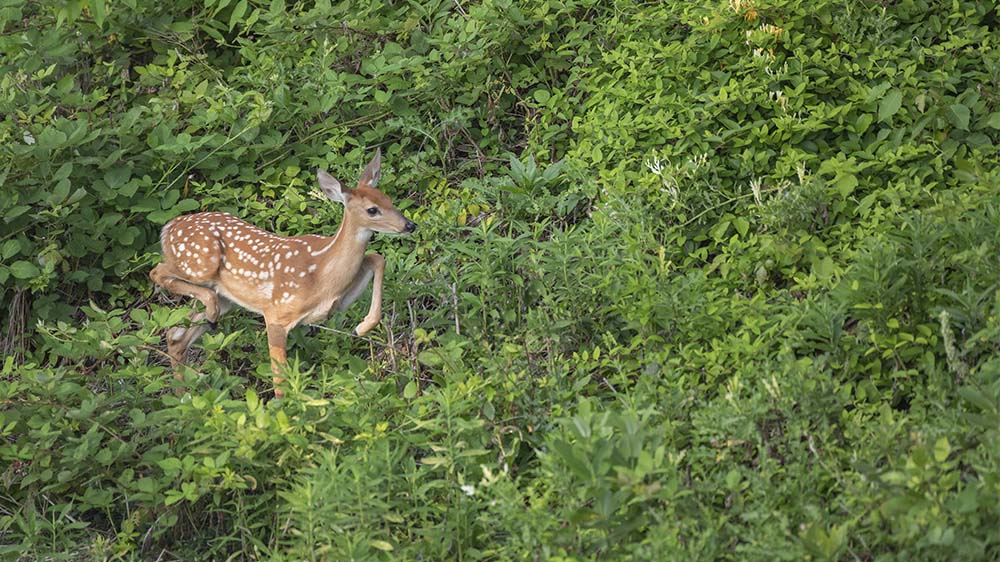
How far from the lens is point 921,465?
4754 mm

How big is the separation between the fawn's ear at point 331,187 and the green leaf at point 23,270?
1.94m

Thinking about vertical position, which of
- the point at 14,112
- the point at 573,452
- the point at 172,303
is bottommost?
the point at 172,303

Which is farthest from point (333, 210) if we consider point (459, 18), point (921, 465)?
point (921, 465)

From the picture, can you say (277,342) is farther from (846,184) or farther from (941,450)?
(941,450)

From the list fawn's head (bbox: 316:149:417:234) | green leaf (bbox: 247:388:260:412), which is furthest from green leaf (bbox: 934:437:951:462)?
green leaf (bbox: 247:388:260:412)

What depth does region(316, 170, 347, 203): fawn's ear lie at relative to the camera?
6.63 meters

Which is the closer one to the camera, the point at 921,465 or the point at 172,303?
the point at 921,465

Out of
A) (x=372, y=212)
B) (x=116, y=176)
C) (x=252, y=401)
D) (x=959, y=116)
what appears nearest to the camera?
(x=252, y=401)

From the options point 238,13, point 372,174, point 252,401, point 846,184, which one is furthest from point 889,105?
point 238,13

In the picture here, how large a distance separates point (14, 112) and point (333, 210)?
199 cm

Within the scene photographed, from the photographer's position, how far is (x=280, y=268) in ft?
22.0

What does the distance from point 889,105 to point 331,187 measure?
2864 millimetres

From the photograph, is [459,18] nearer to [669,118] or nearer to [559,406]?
[669,118]

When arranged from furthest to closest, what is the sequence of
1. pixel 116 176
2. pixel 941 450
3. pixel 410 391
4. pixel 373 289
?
pixel 116 176, pixel 373 289, pixel 410 391, pixel 941 450
